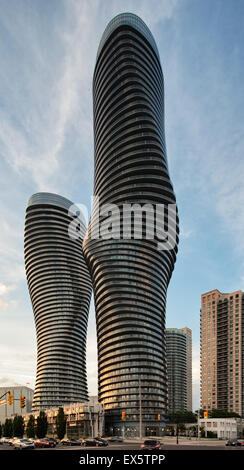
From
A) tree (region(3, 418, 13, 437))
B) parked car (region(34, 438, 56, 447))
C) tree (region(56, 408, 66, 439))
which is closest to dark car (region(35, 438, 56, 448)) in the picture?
parked car (region(34, 438, 56, 447))

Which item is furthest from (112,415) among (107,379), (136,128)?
(136,128)

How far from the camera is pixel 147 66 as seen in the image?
161 metres

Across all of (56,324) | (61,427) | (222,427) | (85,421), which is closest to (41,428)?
(61,427)

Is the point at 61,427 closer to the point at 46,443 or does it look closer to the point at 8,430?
the point at 8,430

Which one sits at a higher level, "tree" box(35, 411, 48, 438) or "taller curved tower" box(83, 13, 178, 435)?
"taller curved tower" box(83, 13, 178, 435)

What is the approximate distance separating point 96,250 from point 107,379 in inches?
1648

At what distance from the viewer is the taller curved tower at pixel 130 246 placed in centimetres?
13325

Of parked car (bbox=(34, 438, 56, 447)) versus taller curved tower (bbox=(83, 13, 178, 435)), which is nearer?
Result: parked car (bbox=(34, 438, 56, 447))

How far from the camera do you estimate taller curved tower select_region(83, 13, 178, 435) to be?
5246 inches

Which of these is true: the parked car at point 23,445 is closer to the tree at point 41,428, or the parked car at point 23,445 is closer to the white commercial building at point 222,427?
the tree at point 41,428

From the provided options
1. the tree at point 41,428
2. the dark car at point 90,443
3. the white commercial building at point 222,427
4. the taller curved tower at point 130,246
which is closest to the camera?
the dark car at point 90,443

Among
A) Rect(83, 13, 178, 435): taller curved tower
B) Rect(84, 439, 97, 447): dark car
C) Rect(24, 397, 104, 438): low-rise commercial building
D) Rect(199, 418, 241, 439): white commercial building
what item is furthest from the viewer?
Rect(199, 418, 241, 439): white commercial building

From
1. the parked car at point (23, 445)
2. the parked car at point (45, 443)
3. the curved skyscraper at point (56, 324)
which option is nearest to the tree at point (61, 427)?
the parked car at point (45, 443)

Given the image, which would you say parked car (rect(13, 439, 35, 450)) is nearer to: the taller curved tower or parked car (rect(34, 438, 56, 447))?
parked car (rect(34, 438, 56, 447))
